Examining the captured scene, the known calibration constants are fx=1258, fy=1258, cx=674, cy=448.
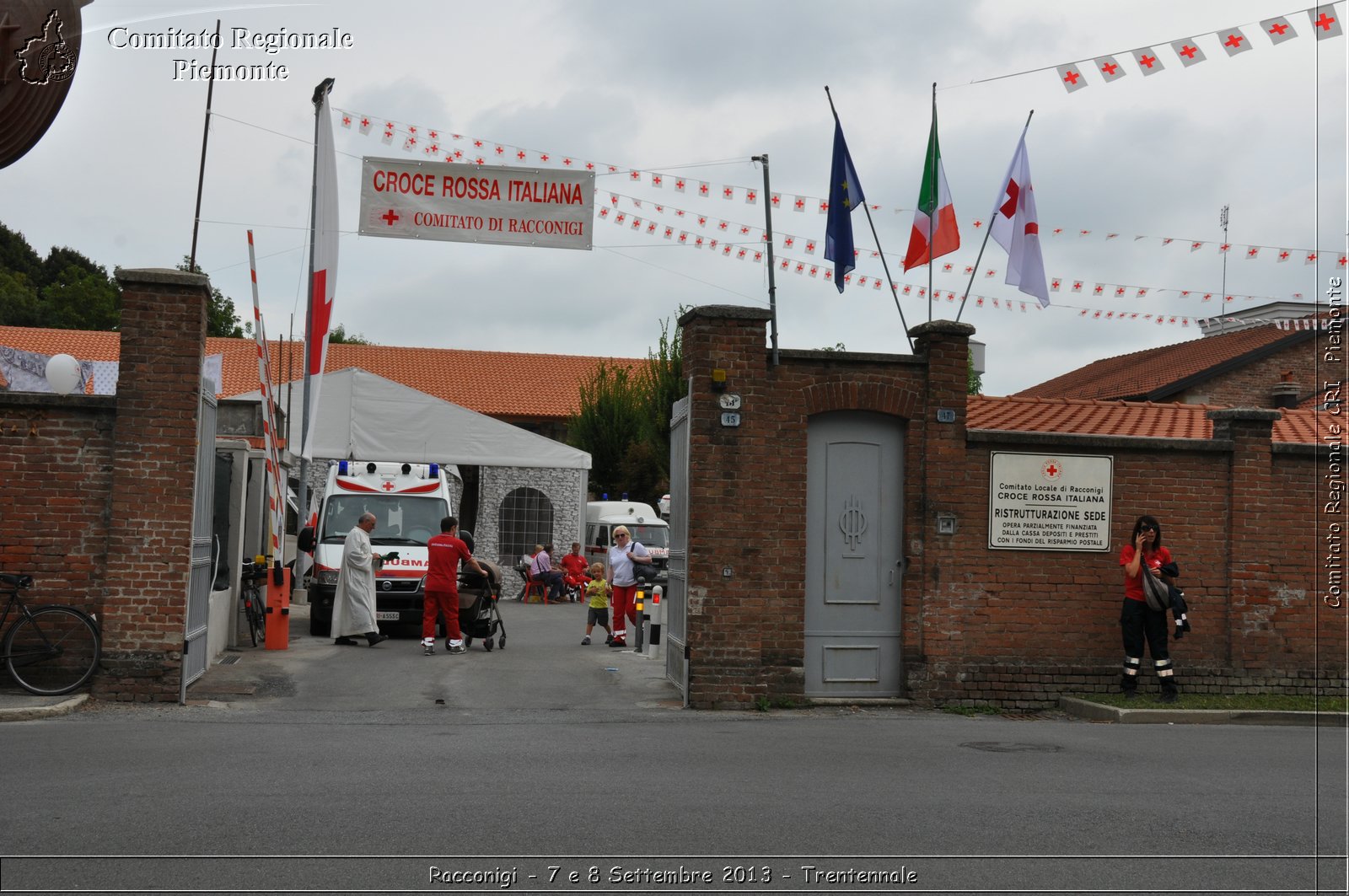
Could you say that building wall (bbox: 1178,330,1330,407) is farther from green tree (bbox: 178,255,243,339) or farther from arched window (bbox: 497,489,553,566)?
green tree (bbox: 178,255,243,339)

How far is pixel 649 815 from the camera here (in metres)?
6.73

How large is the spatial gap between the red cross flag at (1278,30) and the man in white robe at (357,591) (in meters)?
11.9

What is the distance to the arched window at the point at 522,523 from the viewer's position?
32.4 meters

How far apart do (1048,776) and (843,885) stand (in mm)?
3483

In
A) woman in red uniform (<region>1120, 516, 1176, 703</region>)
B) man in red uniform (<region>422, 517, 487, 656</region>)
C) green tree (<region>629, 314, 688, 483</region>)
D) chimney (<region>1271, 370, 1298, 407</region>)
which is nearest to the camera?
woman in red uniform (<region>1120, 516, 1176, 703</region>)

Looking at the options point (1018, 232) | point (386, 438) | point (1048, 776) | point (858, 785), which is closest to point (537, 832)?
point (858, 785)

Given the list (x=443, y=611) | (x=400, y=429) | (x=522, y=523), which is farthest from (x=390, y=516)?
(x=522, y=523)

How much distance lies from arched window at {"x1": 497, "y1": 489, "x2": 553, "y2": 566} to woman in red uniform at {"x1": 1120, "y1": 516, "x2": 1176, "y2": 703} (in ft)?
69.3

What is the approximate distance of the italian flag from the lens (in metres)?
14.7

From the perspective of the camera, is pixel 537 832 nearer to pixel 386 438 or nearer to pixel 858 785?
pixel 858 785

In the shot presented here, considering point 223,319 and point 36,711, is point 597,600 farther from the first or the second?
point 223,319

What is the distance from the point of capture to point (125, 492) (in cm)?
1126

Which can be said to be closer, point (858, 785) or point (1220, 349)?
point (858, 785)

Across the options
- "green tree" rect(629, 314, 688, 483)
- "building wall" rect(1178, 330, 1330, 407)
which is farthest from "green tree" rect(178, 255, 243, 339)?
"building wall" rect(1178, 330, 1330, 407)
